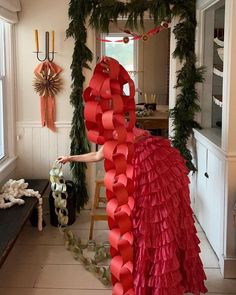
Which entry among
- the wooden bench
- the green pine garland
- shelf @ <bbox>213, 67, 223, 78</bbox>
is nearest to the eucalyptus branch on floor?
the wooden bench

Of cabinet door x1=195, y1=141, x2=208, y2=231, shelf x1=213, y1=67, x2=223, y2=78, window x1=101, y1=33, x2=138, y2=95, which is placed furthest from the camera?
window x1=101, y1=33, x2=138, y2=95

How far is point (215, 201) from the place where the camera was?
3.19 metres

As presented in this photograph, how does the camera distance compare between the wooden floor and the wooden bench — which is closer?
the wooden bench

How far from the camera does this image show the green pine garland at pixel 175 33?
12.8 feet

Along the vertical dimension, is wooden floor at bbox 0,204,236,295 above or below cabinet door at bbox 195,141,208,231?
below

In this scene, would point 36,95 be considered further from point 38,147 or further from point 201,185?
point 201,185

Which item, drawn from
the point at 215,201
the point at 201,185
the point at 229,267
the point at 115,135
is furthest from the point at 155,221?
the point at 201,185

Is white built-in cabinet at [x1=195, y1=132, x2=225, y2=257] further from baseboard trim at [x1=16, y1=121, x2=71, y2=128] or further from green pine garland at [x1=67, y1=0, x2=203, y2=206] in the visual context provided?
baseboard trim at [x1=16, y1=121, x2=71, y2=128]

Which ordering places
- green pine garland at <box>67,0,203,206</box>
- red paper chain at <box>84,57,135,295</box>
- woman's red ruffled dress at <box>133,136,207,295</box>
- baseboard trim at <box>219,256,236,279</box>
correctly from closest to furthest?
red paper chain at <box>84,57,135,295</box> < woman's red ruffled dress at <box>133,136,207,295</box> < baseboard trim at <box>219,256,236,279</box> < green pine garland at <box>67,0,203,206</box>

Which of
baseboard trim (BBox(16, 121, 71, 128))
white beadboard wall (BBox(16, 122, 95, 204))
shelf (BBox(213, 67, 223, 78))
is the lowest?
white beadboard wall (BBox(16, 122, 95, 204))

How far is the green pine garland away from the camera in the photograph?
389cm

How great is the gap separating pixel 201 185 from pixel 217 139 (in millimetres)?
543

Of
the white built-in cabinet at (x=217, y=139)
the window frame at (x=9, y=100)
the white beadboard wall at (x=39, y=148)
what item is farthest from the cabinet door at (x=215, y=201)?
the window frame at (x=9, y=100)

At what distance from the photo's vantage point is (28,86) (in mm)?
4164
